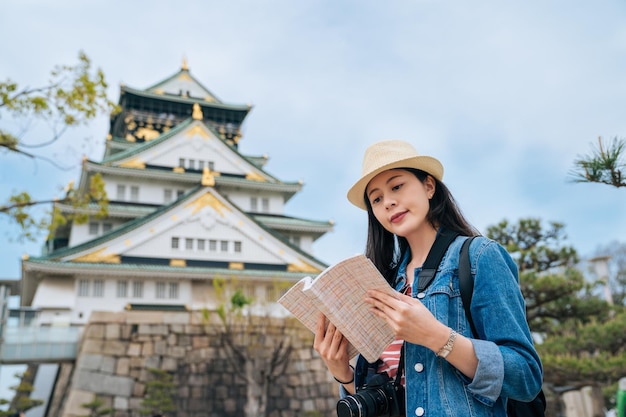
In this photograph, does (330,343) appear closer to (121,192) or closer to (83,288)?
(83,288)

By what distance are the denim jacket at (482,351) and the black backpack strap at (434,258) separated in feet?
0.07

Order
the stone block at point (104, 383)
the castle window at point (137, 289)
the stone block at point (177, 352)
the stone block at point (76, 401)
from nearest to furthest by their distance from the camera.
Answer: the stone block at point (76, 401)
the stone block at point (104, 383)
the stone block at point (177, 352)
the castle window at point (137, 289)

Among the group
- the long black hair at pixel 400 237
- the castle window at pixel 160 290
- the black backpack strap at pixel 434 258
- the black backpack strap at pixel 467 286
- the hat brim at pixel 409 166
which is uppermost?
the castle window at pixel 160 290

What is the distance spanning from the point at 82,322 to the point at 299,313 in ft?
51.7

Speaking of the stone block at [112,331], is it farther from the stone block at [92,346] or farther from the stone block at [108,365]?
the stone block at [108,365]

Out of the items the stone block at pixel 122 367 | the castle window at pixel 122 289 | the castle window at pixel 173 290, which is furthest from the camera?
the castle window at pixel 173 290

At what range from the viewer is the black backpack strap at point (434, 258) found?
1750 mm

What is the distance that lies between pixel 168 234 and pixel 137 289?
2.02 meters

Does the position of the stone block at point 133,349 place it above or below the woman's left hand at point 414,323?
above

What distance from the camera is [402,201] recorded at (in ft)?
6.25

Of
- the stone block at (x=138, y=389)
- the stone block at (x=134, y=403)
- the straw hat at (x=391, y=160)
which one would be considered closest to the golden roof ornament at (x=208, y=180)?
the stone block at (x=138, y=389)

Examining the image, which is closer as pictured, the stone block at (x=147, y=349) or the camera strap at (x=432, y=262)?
the camera strap at (x=432, y=262)

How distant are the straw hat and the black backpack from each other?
0.37 m

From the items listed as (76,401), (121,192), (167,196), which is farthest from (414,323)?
(167,196)
